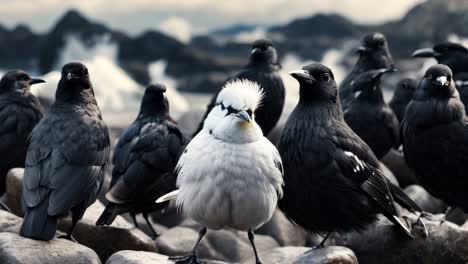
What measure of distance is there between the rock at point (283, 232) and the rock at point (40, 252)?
10.1ft

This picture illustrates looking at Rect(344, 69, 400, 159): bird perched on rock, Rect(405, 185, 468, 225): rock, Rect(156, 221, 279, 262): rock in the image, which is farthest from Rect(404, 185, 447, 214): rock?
Rect(156, 221, 279, 262): rock

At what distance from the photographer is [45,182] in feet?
22.7

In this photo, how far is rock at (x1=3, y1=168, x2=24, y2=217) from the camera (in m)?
8.38

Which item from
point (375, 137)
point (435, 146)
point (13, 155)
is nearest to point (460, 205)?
point (435, 146)

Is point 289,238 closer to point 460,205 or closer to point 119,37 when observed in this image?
point 460,205

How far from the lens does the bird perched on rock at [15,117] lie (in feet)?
29.7

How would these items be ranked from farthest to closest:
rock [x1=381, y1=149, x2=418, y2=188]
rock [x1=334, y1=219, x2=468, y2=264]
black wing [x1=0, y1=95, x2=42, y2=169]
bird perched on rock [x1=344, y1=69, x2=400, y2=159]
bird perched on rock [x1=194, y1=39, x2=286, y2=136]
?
rock [x1=381, y1=149, x2=418, y2=188] → bird perched on rock [x1=194, y1=39, x2=286, y2=136] → bird perched on rock [x1=344, y1=69, x2=400, y2=159] → black wing [x1=0, y1=95, x2=42, y2=169] → rock [x1=334, y1=219, x2=468, y2=264]

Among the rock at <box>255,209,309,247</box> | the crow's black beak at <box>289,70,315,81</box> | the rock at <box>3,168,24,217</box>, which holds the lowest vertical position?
the rock at <box>255,209,309,247</box>

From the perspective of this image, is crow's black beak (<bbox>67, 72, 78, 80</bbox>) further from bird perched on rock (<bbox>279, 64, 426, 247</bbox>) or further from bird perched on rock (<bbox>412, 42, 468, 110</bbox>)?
bird perched on rock (<bbox>412, 42, 468, 110</bbox>)

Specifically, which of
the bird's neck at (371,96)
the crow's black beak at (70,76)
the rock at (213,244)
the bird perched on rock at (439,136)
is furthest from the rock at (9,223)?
the bird's neck at (371,96)

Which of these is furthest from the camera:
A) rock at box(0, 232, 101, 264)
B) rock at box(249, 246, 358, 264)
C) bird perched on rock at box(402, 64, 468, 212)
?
bird perched on rock at box(402, 64, 468, 212)

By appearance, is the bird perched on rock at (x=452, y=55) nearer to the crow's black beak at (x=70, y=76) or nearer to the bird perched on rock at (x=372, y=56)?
the bird perched on rock at (x=372, y=56)

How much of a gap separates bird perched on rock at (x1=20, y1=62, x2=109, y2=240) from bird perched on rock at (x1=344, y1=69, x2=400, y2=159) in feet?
10.4

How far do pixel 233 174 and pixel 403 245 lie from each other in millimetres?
2330
